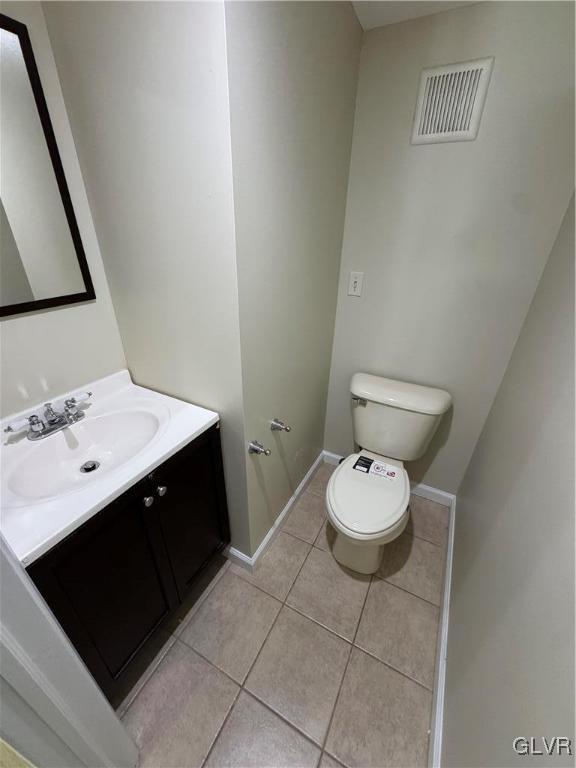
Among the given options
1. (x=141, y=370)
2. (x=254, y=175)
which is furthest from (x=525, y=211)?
(x=141, y=370)

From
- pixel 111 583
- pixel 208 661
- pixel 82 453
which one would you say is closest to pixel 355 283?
pixel 82 453

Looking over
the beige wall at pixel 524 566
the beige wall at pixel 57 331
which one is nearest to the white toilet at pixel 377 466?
the beige wall at pixel 524 566

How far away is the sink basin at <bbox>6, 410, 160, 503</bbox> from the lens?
36.0 inches

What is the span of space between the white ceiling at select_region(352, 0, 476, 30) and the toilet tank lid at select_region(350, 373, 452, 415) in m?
1.35

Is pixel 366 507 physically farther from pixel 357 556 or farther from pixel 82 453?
pixel 82 453

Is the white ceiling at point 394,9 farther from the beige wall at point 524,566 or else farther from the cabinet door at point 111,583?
the cabinet door at point 111,583

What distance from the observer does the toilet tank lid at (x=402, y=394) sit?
1.39m

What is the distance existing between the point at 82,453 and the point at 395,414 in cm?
130

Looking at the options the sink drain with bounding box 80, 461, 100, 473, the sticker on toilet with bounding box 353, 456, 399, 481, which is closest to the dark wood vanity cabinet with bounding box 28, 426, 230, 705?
the sink drain with bounding box 80, 461, 100, 473

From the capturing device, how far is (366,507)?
4.17ft

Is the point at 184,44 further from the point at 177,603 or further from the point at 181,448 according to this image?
the point at 177,603

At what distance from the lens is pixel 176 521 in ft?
3.39

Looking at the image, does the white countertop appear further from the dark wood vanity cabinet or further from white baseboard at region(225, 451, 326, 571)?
white baseboard at region(225, 451, 326, 571)

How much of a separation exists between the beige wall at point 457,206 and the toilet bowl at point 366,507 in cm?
44
